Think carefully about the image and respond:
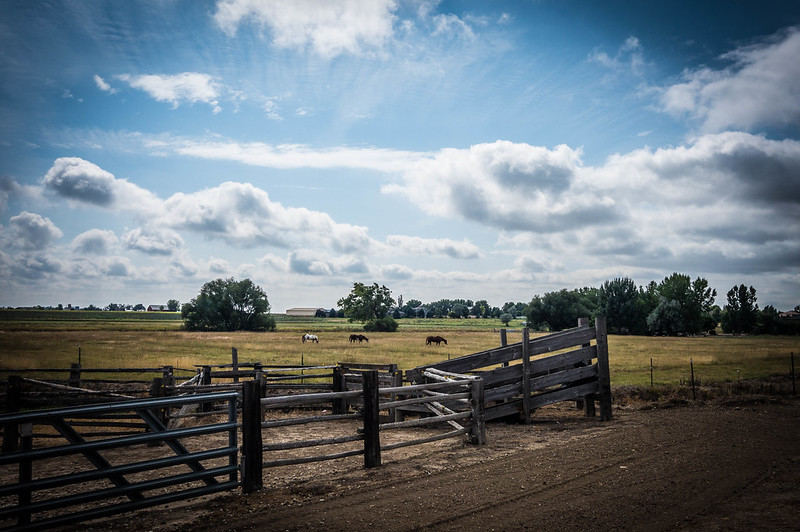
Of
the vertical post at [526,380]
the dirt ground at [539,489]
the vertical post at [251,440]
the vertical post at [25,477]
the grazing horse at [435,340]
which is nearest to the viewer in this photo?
the vertical post at [25,477]

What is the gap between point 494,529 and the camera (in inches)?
200

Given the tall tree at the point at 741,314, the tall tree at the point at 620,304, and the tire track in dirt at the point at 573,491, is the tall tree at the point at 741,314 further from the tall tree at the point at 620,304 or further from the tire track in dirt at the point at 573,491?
the tire track in dirt at the point at 573,491

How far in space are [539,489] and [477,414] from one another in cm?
303

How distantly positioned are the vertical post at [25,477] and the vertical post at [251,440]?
2.27 m

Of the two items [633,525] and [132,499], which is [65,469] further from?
[633,525]

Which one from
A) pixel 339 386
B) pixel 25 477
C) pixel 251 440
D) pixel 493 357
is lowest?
pixel 339 386

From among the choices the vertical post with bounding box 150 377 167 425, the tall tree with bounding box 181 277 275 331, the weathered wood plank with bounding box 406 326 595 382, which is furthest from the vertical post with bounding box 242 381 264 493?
the tall tree with bounding box 181 277 275 331

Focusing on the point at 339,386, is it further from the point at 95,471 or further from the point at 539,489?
the point at 95,471

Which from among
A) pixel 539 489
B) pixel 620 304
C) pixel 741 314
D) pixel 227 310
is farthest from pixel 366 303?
pixel 539 489

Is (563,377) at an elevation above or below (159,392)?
below

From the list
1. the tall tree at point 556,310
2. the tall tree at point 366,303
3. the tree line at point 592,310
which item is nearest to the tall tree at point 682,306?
the tree line at point 592,310

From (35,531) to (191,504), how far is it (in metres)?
1.59

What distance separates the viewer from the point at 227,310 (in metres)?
86.4

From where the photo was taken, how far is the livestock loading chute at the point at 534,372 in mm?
11297
